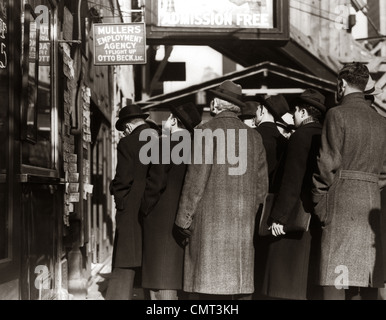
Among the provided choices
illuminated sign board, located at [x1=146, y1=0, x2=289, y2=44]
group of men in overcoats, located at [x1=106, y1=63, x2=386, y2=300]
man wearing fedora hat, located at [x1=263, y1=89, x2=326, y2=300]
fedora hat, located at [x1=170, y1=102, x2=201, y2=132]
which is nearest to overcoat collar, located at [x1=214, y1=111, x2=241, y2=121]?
group of men in overcoats, located at [x1=106, y1=63, x2=386, y2=300]

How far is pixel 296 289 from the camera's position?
5637 millimetres

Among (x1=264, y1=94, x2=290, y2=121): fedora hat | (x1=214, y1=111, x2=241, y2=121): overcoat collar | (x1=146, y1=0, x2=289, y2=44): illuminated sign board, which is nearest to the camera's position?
(x1=214, y1=111, x2=241, y2=121): overcoat collar

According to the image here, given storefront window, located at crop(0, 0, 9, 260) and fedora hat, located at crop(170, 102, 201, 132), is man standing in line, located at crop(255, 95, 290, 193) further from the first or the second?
storefront window, located at crop(0, 0, 9, 260)

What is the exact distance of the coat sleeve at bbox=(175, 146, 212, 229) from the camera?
18.4ft

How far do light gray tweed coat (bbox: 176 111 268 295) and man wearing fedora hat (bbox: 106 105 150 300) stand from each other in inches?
32.7

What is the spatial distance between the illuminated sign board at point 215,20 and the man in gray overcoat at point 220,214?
6.14 metres

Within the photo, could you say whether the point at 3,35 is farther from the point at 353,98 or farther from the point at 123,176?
the point at 353,98

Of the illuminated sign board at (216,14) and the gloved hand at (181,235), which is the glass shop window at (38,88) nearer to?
the gloved hand at (181,235)

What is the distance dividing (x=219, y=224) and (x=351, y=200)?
1.10 m

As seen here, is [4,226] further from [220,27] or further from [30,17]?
[220,27]

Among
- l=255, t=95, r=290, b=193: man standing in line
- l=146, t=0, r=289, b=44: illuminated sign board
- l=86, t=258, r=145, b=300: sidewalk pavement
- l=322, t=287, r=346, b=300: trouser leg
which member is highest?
l=146, t=0, r=289, b=44: illuminated sign board

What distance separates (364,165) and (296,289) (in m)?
1.19

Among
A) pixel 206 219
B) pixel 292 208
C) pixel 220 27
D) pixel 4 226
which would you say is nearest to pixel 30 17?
pixel 4 226

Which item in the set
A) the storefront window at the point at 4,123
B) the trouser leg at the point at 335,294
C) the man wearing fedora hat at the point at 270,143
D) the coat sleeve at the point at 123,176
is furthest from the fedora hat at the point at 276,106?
the storefront window at the point at 4,123
